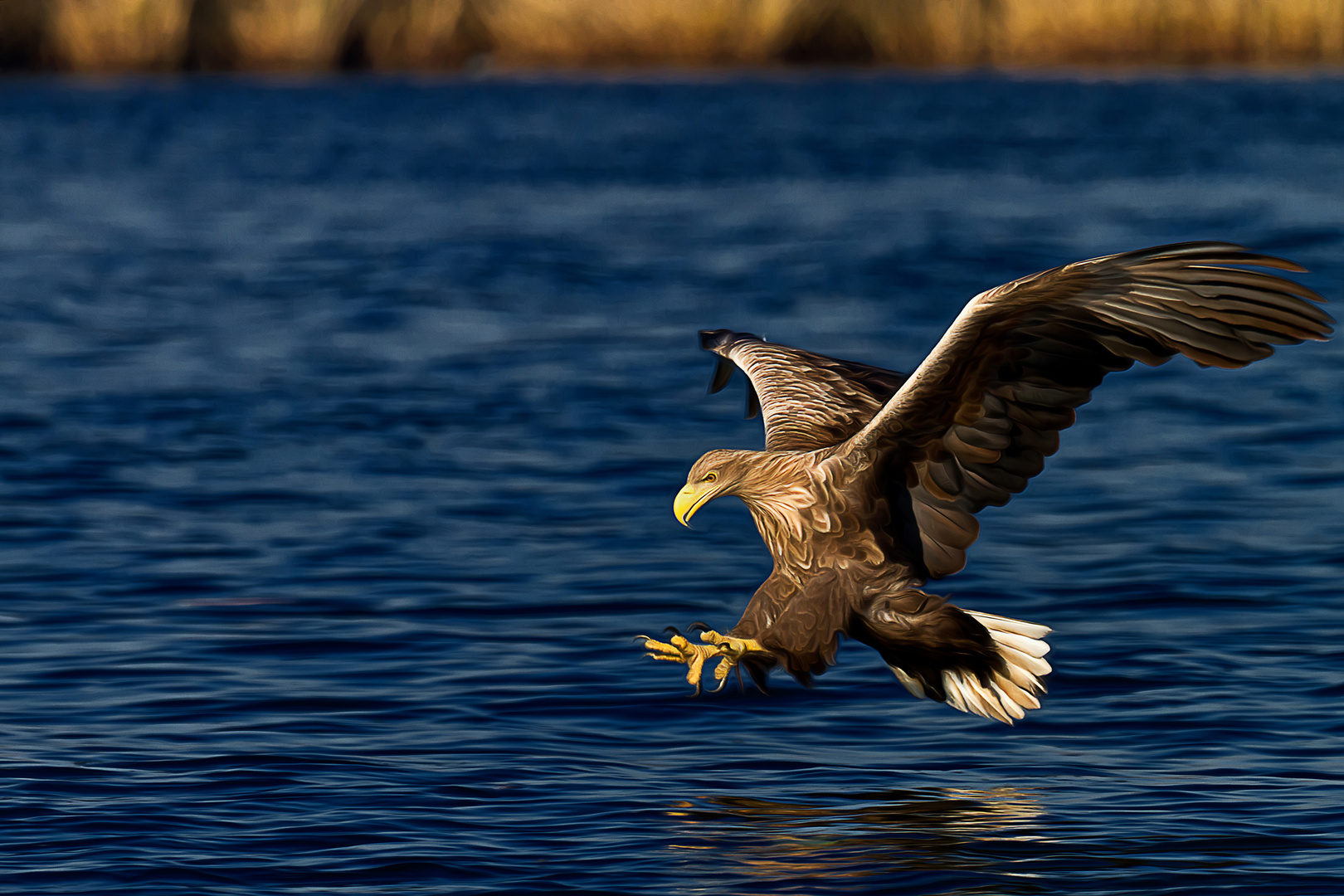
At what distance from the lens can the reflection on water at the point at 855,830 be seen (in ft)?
20.7

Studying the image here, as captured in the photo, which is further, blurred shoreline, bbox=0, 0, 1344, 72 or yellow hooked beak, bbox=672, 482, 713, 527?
blurred shoreline, bbox=0, 0, 1344, 72

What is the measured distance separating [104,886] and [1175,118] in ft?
109

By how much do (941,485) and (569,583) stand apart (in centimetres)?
352

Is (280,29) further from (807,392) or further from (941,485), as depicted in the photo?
(941,485)

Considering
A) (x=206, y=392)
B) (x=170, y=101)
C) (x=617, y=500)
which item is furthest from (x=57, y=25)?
(x=617, y=500)

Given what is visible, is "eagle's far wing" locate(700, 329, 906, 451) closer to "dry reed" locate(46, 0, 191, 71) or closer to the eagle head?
the eagle head

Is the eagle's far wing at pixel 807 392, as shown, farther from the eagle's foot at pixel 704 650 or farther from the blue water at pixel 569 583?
the blue water at pixel 569 583

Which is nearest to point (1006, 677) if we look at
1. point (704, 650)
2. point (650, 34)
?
point (704, 650)

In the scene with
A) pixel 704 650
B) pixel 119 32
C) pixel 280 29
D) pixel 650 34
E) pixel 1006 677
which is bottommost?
pixel 1006 677

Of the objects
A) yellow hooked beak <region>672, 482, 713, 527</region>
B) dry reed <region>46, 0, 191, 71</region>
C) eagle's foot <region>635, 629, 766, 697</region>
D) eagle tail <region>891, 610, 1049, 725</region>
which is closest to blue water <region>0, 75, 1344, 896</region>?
eagle tail <region>891, 610, 1049, 725</region>

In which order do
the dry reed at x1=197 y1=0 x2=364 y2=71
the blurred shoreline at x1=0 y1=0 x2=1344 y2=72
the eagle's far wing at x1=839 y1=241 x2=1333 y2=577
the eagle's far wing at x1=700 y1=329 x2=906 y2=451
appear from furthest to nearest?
the dry reed at x1=197 y1=0 x2=364 y2=71
the blurred shoreline at x1=0 y1=0 x2=1344 y2=72
the eagle's far wing at x1=700 y1=329 x2=906 y2=451
the eagle's far wing at x1=839 y1=241 x2=1333 y2=577

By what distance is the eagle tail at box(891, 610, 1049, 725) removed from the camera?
6.47 meters

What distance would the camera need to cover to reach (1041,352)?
631 cm

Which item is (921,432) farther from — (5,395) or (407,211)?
(407,211)
